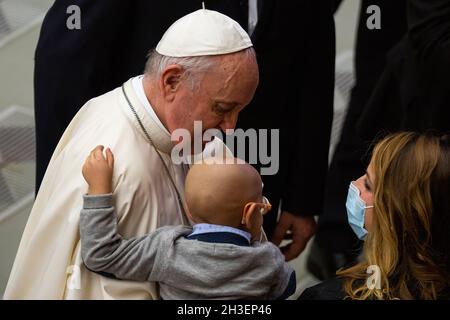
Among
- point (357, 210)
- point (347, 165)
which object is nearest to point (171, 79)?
point (357, 210)

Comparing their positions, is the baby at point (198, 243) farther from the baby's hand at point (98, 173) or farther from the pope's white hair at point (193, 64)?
the pope's white hair at point (193, 64)

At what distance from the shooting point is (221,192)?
102 inches

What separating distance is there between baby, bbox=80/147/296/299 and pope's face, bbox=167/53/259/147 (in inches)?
5.8

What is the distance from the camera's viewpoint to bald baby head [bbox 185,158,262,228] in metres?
2.58

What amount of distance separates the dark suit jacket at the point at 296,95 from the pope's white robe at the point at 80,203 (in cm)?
70

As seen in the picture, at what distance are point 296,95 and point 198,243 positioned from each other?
42.9 inches

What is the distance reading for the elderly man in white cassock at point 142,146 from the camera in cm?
266

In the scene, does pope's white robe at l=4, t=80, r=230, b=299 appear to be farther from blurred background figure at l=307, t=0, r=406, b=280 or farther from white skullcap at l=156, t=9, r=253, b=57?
blurred background figure at l=307, t=0, r=406, b=280

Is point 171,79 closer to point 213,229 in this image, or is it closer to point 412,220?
point 213,229

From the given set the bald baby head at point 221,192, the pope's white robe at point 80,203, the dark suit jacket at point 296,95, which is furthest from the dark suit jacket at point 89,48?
the bald baby head at point 221,192

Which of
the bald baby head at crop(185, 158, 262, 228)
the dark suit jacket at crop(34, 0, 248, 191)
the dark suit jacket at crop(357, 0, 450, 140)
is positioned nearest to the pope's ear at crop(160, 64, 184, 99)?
the bald baby head at crop(185, 158, 262, 228)

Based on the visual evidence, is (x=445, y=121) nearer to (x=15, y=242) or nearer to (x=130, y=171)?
(x=130, y=171)

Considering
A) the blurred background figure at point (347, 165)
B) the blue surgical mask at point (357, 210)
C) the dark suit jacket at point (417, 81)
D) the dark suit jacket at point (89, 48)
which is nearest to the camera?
the blue surgical mask at point (357, 210)
